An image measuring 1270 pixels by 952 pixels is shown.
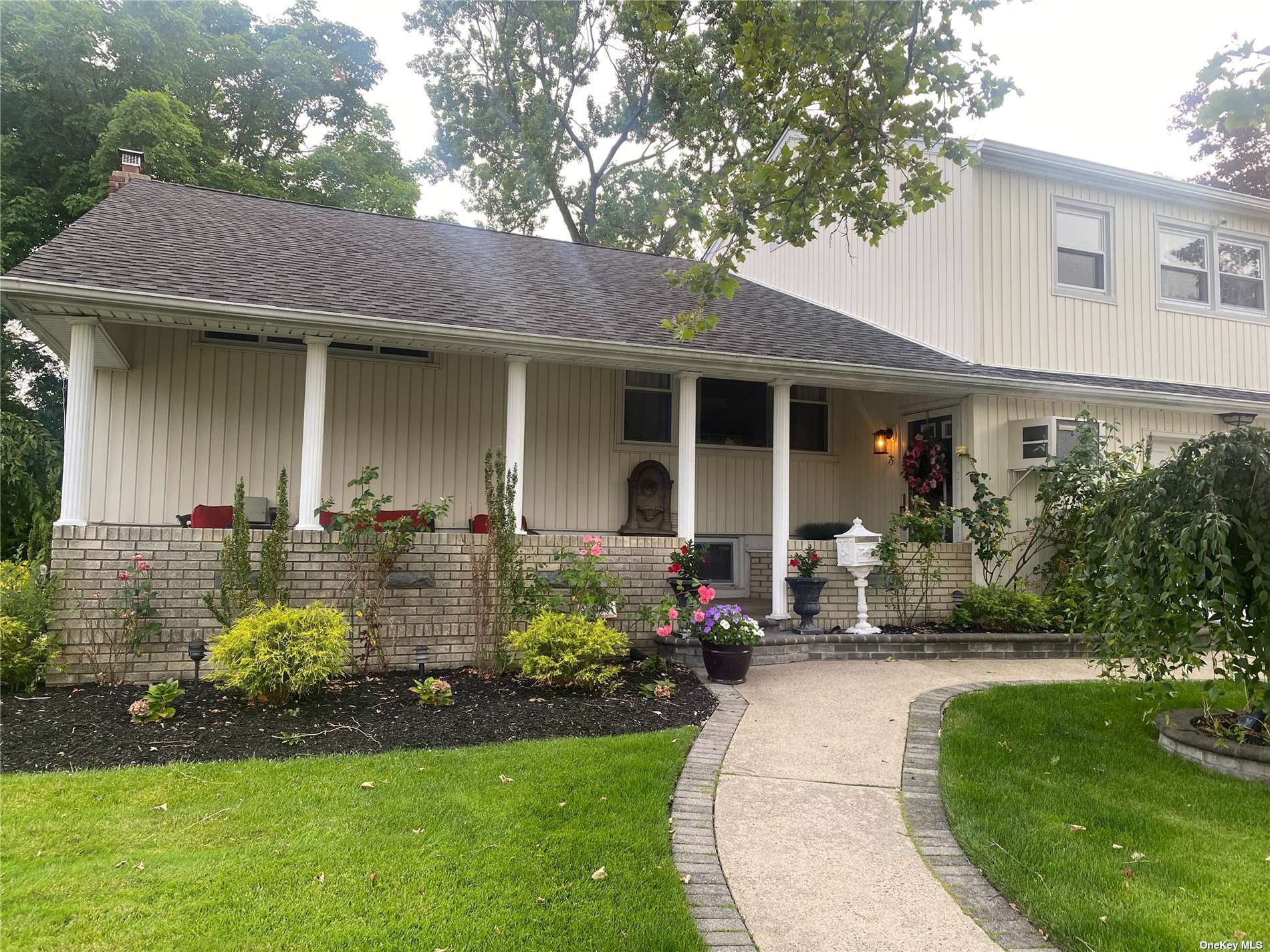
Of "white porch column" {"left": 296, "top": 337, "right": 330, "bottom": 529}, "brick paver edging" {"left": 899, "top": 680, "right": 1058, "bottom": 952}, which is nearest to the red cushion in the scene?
"white porch column" {"left": 296, "top": 337, "right": 330, "bottom": 529}

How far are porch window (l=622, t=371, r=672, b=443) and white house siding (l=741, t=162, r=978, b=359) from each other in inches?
88.2

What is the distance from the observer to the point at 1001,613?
8625 millimetres

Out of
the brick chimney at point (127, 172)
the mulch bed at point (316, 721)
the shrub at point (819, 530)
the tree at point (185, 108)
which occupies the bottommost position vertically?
the mulch bed at point (316, 721)

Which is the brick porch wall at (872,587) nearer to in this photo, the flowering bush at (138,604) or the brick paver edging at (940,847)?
the brick paver edging at (940,847)

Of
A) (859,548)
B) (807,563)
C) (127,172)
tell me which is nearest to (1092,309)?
(859,548)

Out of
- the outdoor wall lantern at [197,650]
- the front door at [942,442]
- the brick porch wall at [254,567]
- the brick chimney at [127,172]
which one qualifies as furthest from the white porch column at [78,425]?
the front door at [942,442]

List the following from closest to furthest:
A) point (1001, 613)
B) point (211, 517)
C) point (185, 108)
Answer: point (211, 517) → point (1001, 613) → point (185, 108)

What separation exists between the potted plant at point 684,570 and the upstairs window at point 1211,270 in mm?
8048

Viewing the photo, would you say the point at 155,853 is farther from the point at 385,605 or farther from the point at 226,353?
the point at 226,353

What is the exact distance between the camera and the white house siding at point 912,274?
9859 mm

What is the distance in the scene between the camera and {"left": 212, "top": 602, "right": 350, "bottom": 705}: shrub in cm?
544

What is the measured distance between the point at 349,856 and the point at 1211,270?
43.1ft

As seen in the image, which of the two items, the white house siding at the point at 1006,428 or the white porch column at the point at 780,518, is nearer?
the white porch column at the point at 780,518

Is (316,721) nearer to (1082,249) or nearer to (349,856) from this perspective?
(349,856)
